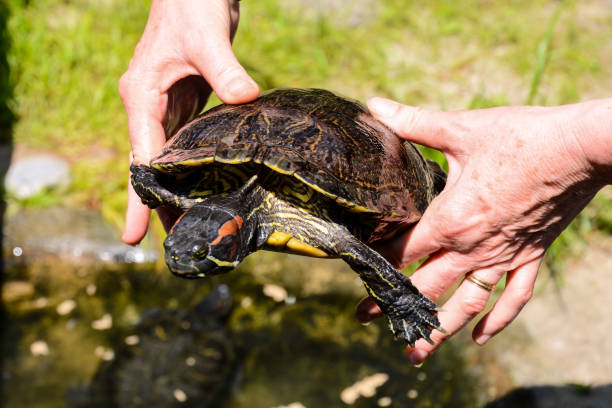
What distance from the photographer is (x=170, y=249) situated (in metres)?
1.88

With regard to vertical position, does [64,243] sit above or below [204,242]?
below

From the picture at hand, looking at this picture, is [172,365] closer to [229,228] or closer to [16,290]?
[16,290]

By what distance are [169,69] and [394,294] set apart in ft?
4.80

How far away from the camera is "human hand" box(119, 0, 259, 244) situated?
2.27m

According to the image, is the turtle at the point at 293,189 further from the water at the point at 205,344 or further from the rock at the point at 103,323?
the rock at the point at 103,323

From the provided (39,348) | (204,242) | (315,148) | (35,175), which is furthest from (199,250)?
(35,175)

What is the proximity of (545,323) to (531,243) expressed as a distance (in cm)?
144

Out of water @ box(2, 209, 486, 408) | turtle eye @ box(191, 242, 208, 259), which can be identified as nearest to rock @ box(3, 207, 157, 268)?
water @ box(2, 209, 486, 408)

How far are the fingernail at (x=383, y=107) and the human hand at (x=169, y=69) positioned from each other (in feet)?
1.79

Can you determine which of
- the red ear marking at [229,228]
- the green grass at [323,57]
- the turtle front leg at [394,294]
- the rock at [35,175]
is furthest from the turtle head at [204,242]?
the rock at [35,175]

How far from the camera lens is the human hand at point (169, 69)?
227 cm

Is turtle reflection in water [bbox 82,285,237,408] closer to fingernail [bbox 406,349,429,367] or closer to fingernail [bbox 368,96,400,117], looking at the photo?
fingernail [bbox 406,349,429,367]

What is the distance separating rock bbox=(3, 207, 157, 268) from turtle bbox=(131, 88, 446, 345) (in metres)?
2.12

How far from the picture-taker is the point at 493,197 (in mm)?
2064
